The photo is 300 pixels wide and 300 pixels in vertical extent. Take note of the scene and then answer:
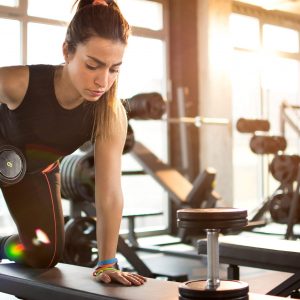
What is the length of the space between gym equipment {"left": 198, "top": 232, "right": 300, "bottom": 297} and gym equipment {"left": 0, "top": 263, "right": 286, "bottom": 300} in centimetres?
70

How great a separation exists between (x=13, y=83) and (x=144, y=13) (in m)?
4.51

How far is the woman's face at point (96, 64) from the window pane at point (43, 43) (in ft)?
11.6

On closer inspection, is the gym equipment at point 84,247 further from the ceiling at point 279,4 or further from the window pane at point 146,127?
the ceiling at point 279,4

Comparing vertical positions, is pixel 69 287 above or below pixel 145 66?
below

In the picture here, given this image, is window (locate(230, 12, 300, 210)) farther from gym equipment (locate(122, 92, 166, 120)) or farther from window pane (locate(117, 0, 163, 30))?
gym equipment (locate(122, 92, 166, 120))

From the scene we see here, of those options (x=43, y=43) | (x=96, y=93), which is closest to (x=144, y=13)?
(x=43, y=43)

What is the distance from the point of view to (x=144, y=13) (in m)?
6.24

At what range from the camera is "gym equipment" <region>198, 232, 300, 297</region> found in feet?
7.79

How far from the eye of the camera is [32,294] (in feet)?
6.42

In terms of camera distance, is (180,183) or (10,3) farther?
(180,183)

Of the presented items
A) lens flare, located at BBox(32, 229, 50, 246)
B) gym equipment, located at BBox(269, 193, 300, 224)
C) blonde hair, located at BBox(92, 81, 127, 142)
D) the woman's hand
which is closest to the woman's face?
blonde hair, located at BBox(92, 81, 127, 142)

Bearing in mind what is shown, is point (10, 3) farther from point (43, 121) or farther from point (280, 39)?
point (280, 39)

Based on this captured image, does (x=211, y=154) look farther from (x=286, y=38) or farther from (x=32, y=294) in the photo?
(x=32, y=294)

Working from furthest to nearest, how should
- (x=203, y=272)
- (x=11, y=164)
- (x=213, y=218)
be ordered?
1. (x=203, y=272)
2. (x=11, y=164)
3. (x=213, y=218)
